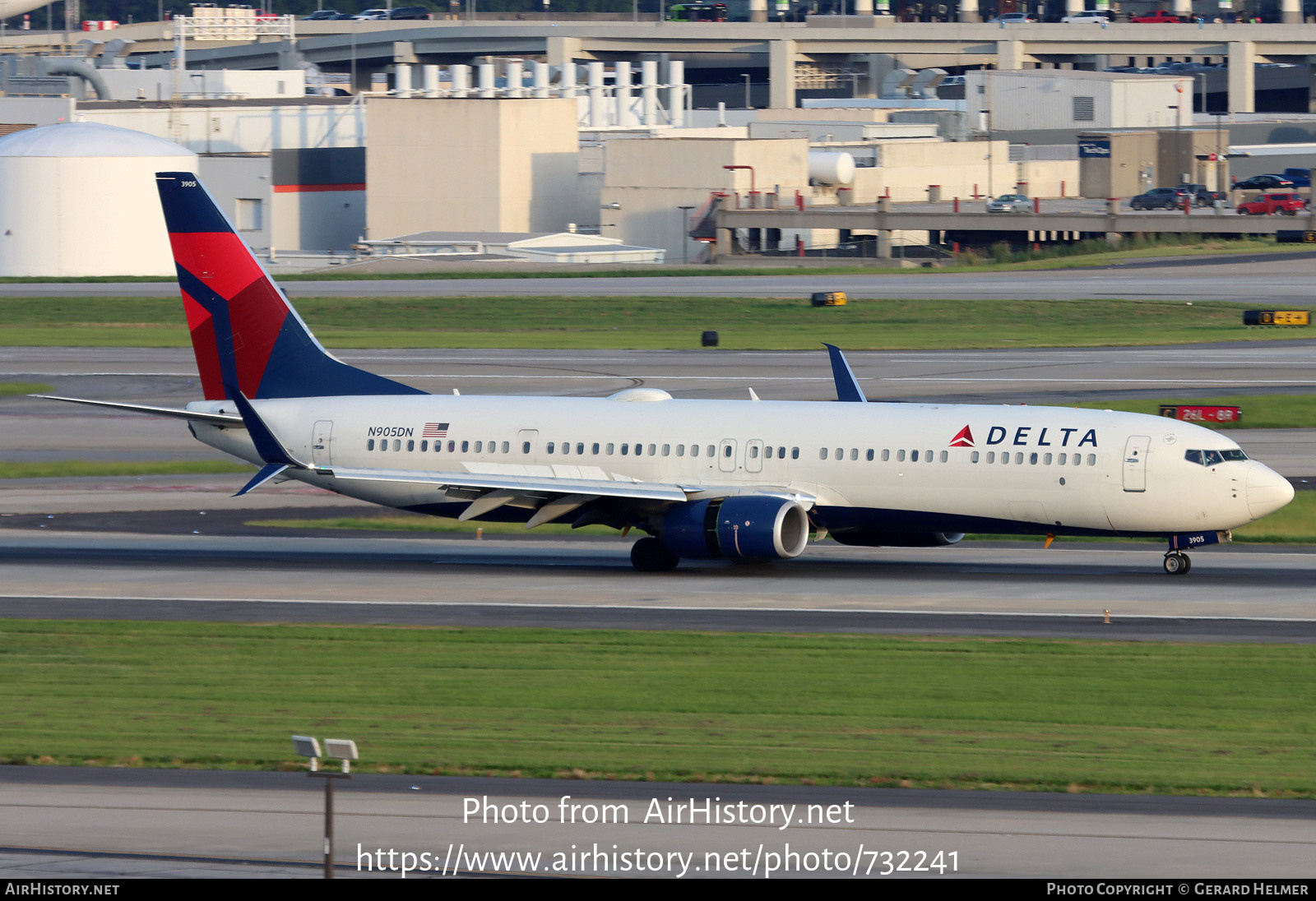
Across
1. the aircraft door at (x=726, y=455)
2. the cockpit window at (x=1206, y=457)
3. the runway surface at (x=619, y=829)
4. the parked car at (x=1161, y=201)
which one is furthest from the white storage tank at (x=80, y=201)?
the runway surface at (x=619, y=829)

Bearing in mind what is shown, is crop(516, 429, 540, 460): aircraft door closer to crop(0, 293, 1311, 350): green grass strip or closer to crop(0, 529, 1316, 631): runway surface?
crop(0, 529, 1316, 631): runway surface

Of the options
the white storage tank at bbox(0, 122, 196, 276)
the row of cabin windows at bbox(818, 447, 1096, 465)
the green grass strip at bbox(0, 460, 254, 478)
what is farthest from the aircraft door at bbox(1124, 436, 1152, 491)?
the white storage tank at bbox(0, 122, 196, 276)

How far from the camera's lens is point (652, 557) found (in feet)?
139

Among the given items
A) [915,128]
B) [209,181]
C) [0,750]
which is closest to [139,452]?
[0,750]

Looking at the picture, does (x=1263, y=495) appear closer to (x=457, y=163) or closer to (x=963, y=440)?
(x=963, y=440)

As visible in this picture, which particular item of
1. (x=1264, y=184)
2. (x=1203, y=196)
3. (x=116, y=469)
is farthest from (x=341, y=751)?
(x=1264, y=184)

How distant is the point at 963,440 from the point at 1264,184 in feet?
392

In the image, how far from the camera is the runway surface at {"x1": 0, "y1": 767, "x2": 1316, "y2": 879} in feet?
62.2

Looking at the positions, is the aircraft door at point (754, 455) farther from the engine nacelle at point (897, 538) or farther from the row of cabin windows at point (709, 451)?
Answer: the engine nacelle at point (897, 538)

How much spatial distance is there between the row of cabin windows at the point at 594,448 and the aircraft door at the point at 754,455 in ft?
0.07

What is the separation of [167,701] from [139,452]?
3512 cm

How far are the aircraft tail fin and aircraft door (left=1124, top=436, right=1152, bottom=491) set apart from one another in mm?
18741

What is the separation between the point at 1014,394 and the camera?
67500 mm

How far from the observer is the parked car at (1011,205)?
136 m
